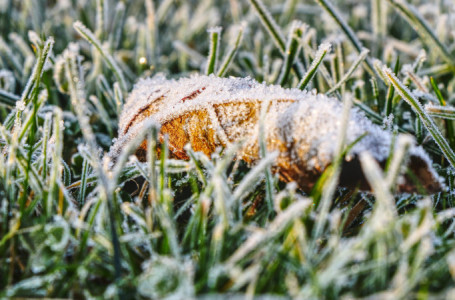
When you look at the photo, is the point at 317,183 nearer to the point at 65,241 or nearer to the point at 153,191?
the point at 153,191

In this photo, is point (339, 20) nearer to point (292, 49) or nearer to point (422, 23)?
point (292, 49)

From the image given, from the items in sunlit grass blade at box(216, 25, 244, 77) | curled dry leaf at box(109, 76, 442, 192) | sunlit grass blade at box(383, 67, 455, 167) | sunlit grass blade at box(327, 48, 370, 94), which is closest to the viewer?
curled dry leaf at box(109, 76, 442, 192)

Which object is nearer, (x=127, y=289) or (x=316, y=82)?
(x=127, y=289)

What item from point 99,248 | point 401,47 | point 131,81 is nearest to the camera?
point 99,248

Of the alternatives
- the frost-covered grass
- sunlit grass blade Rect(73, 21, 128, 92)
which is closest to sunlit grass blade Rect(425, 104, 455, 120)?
the frost-covered grass

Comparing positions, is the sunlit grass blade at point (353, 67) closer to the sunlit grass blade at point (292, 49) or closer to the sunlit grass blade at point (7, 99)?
the sunlit grass blade at point (292, 49)

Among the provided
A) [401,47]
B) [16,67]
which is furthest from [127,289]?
[401,47]

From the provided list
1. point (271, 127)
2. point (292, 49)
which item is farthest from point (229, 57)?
point (271, 127)

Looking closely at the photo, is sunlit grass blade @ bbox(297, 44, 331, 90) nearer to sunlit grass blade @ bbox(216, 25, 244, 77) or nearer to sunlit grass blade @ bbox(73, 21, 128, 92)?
sunlit grass blade @ bbox(216, 25, 244, 77)
